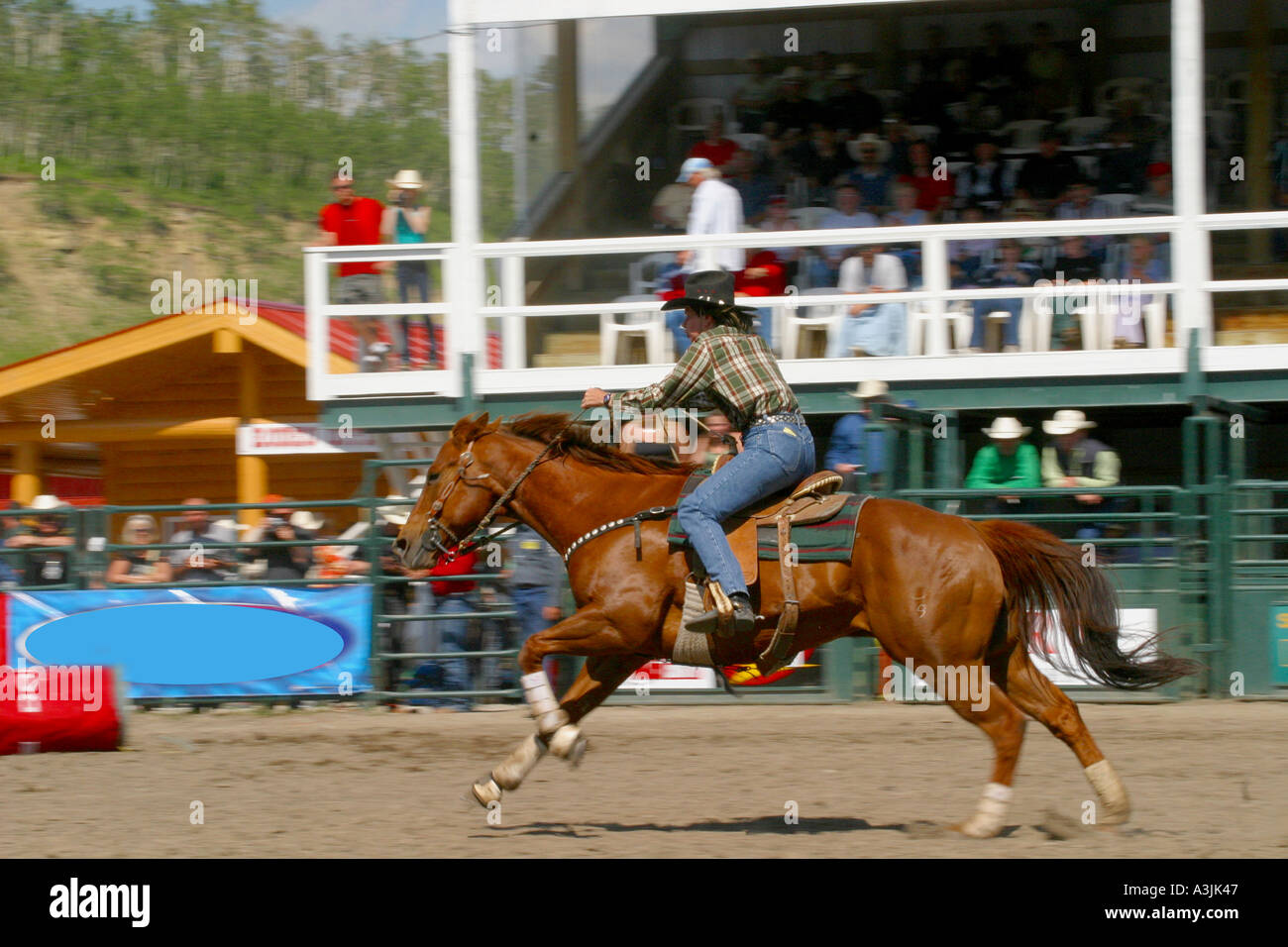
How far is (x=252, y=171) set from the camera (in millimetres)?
43656

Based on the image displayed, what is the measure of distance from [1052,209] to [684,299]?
704cm

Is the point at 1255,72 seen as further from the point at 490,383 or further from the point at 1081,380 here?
the point at 490,383

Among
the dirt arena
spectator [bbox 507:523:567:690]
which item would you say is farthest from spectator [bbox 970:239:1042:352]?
spectator [bbox 507:523:567:690]

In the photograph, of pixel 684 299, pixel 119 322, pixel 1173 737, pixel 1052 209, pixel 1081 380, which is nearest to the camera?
pixel 684 299

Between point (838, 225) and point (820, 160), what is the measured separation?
3.59ft

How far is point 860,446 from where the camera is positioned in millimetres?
11383

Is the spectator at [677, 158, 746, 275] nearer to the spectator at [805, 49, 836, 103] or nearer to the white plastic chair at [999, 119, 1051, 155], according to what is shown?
the spectator at [805, 49, 836, 103]

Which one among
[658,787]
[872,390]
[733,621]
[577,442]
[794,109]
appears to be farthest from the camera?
[794,109]

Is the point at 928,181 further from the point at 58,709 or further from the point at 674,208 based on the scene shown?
the point at 58,709

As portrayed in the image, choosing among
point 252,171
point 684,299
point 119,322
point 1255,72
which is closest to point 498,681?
point 684,299

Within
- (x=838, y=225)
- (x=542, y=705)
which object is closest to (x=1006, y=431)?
(x=838, y=225)

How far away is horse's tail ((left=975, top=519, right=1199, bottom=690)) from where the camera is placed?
6.95 metres

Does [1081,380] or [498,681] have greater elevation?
[1081,380]

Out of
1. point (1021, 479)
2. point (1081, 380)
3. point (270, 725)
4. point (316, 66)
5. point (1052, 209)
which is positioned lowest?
point (270, 725)
